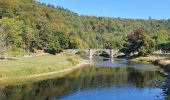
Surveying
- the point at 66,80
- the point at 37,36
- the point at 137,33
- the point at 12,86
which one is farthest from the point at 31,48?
the point at 12,86

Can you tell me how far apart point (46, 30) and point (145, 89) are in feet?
396

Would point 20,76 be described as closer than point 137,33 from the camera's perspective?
Yes

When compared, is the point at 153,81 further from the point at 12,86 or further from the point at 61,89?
Result: the point at 12,86

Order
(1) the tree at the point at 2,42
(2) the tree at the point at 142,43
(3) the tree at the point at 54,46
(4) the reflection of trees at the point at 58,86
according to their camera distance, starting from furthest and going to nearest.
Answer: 1. (3) the tree at the point at 54,46
2. (2) the tree at the point at 142,43
3. (1) the tree at the point at 2,42
4. (4) the reflection of trees at the point at 58,86

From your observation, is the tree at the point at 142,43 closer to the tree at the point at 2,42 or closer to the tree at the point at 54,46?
the tree at the point at 54,46

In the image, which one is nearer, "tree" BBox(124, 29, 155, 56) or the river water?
the river water

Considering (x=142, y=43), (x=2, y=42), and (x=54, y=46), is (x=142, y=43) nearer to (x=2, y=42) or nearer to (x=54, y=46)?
(x=54, y=46)

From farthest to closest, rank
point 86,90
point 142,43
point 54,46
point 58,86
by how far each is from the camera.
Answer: point 54,46, point 142,43, point 58,86, point 86,90

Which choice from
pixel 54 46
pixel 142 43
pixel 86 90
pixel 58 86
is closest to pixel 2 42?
pixel 58 86

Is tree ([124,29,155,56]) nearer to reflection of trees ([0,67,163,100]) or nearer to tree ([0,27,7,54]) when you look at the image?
reflection of trees ([0,67,163,100])

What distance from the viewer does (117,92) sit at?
70.2 m

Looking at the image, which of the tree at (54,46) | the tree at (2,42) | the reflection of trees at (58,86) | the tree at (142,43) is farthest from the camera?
the tree at (54,46)

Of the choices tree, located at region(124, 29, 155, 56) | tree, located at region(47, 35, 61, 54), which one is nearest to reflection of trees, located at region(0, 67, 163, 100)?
tree, located at region(124, 29, 155, 56)

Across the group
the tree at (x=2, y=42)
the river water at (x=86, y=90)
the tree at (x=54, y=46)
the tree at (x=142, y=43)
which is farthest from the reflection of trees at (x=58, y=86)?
the tree at (x=54, y=46)
